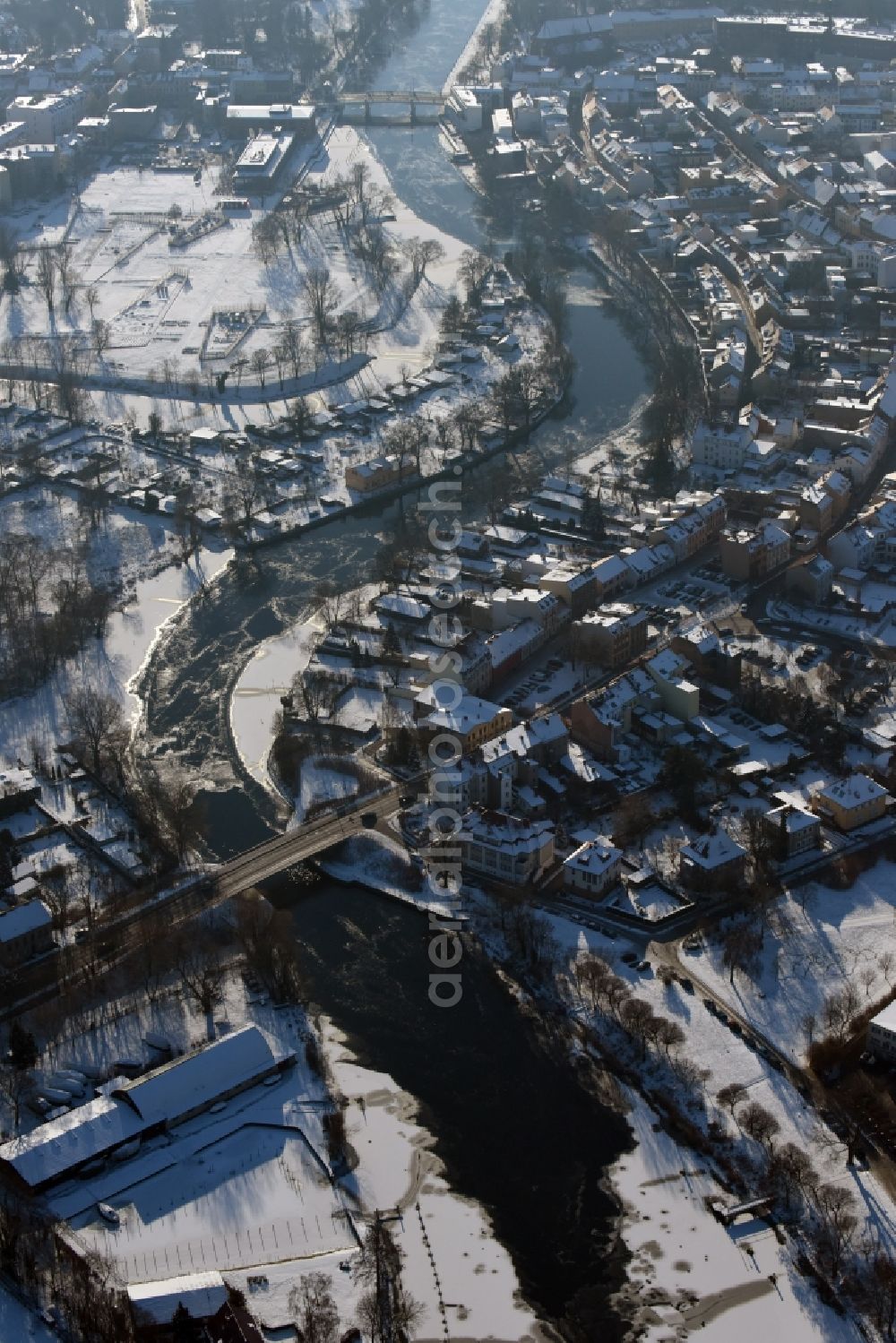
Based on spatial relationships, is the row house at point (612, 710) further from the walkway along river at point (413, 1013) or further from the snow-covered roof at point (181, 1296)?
the snow-covered roof at point (181, 1296)

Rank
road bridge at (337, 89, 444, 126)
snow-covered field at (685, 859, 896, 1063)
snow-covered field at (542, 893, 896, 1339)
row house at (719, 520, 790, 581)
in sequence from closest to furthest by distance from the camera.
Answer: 1. snow-covered field at (542, 893, 896, 1339)
2. snow-covered field at (685, 859, 896, 1063)
3. row house at (719, 520, 790, 581)
4. road bridge at (337, 89, 444, 126)

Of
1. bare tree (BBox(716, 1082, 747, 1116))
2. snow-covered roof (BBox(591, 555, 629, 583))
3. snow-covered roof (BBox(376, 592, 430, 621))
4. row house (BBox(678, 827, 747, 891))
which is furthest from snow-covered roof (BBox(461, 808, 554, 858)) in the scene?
snow-covered roof (BBox(591, 555, 629, 583))

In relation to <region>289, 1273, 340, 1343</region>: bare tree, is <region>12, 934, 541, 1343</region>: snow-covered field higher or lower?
higher

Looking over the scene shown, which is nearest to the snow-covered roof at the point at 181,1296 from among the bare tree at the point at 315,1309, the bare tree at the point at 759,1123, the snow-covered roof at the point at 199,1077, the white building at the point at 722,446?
the bare tree at the point at 315,1309

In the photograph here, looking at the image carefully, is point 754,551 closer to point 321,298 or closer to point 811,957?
point 811,957

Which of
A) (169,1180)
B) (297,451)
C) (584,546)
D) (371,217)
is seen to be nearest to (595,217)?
(371,217)

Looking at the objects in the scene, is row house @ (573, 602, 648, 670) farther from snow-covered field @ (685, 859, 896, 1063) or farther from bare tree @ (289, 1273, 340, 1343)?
bare tree @ (289, 1273, 340, 1343)

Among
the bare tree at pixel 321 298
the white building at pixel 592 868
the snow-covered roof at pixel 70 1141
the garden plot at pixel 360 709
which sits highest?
the bare tree at pixel 321 298
